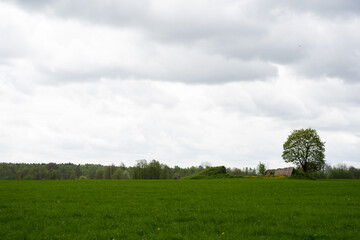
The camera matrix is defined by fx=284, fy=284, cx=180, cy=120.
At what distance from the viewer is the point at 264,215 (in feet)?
49.3

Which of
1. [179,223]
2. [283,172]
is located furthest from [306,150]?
[179,223]

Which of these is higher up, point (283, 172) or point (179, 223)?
point (283, 172)

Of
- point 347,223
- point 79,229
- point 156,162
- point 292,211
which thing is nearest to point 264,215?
point 292,211

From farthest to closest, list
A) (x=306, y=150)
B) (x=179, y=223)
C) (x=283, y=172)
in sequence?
(x=306, y=150) → (x=283, y=172) → (x=179, y=223)

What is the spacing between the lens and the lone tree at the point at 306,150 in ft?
282

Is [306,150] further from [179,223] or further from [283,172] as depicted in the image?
[179,223]

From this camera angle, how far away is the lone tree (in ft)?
282

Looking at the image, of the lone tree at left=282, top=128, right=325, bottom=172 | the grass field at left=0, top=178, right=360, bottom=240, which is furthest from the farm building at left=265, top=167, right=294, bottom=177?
the grass field at left=0, top=178, right=360, bottom=240

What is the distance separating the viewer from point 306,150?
86.6 meters

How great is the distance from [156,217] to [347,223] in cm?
927

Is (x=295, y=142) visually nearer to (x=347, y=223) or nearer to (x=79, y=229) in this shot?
(x=347, y=223)

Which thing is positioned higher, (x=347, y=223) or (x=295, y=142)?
(x=295, y=142)

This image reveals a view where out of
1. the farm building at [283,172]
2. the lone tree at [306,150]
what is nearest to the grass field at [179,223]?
the farm building at [283,172]

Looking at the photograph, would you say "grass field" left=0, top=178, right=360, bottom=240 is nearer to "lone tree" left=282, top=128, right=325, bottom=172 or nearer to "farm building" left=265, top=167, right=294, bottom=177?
"farm building" left=265, top=167, right=294, bottom=177
